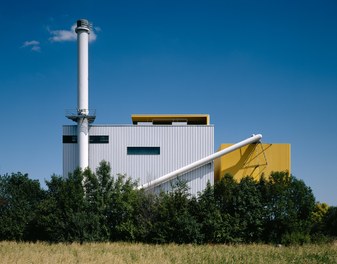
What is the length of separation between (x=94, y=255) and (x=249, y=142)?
85.9 feet

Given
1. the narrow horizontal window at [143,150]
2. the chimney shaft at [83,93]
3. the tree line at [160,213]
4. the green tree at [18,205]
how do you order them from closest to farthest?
the tree line at [160,213]
the green tree at [18,205]
the chimney shaft at [83,93]
the narrow horizontal window at [143,150]

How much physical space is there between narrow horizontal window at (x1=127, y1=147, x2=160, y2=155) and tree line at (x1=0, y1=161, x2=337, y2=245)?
6.92 metres

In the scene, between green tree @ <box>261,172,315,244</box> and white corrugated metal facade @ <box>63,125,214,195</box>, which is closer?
green tree @ <box>261,172,315,244</box>

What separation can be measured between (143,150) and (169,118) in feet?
20.1

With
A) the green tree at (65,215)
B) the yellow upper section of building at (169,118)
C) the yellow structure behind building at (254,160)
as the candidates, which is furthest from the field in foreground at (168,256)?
the yellow upper section of building at (169,118)

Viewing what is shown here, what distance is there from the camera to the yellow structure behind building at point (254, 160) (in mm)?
49438

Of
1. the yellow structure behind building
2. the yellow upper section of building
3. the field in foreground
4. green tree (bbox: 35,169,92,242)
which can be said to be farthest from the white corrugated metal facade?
the field in foreground

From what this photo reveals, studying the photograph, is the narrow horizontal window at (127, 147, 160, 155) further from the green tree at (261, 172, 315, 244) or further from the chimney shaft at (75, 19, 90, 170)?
the green tree at (261, 172, 315, 244)

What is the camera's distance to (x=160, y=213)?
38312 millimetres

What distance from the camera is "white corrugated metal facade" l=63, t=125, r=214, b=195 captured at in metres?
47.2

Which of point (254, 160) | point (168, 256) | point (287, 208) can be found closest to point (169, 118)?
point (254, 160)

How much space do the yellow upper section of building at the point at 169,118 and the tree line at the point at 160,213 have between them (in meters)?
12.2

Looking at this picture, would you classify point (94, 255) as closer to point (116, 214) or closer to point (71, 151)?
point (116, 214)

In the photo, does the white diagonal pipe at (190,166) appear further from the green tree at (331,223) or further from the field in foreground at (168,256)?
the field in foreground at (168,256)
